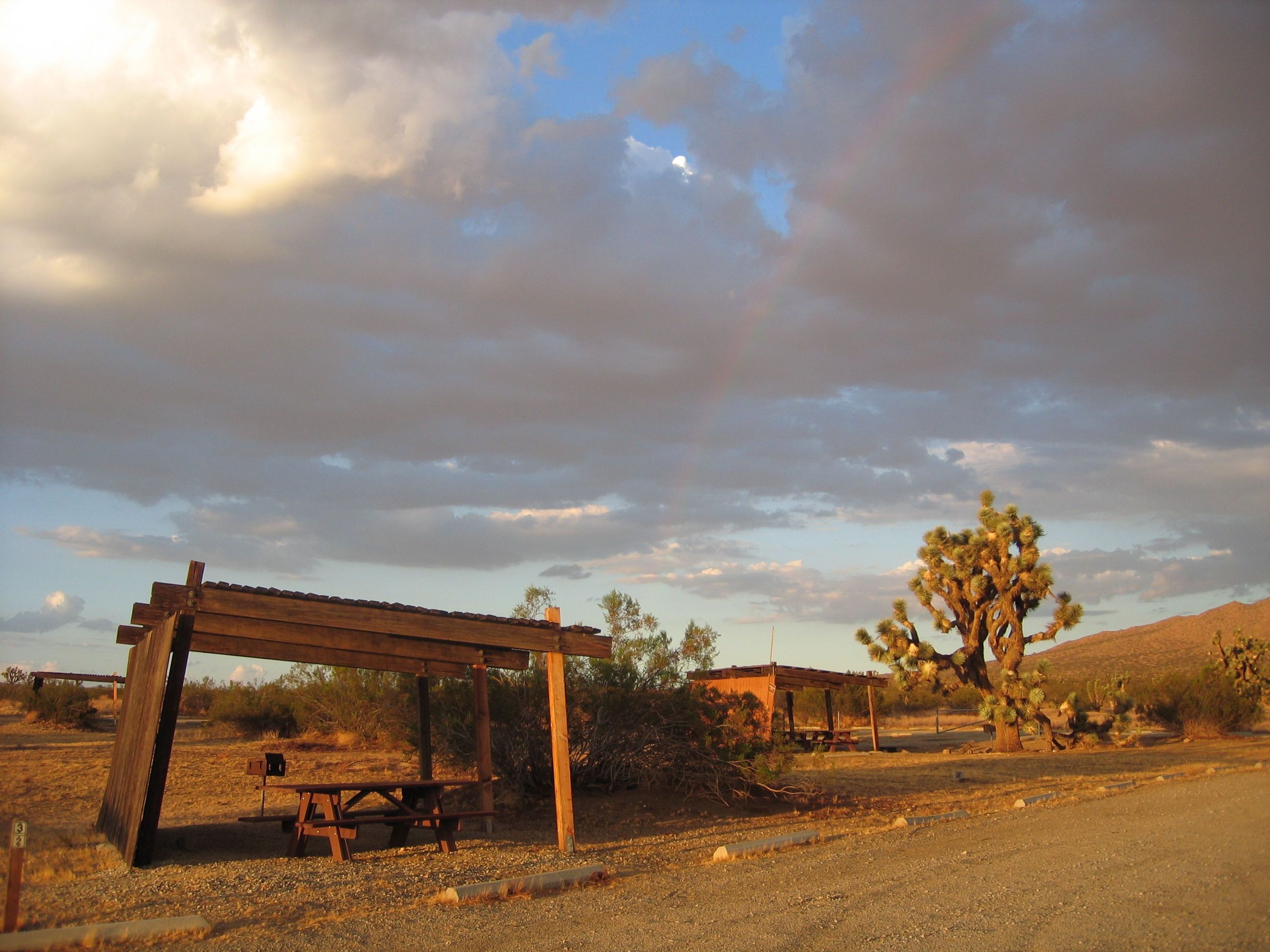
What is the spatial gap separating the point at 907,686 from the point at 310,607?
2068 centimetres

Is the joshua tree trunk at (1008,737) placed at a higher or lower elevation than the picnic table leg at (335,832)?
lower

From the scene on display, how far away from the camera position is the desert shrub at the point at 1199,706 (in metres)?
30.7

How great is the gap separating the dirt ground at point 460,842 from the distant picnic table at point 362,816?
23 centimetres

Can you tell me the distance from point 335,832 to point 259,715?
2259cm

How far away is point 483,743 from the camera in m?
12.1

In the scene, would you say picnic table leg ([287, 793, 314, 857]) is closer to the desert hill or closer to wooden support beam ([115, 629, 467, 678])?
wooden support beam ([115, 629, 467, 678])

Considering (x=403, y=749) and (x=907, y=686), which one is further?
(x=907, y=686)

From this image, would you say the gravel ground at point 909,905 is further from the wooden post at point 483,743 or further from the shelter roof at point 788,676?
the shelter roof at point 788,676

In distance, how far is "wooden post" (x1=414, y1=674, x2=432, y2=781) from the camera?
1284 cm

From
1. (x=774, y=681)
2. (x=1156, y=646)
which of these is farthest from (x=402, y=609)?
(x=1156, y=646)

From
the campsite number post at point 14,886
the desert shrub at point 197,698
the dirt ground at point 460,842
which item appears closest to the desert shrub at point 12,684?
the desert shrub at point 197,698

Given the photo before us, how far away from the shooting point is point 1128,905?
6.43 meters

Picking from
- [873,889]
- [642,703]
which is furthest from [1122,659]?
[873,889]

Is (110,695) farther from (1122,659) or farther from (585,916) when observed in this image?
(1122,659)
